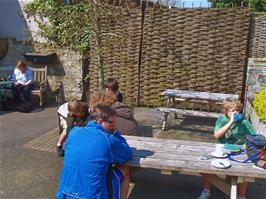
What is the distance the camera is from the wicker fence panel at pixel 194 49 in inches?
313

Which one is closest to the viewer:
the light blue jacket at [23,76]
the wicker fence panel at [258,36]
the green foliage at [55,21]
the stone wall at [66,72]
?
the wicker fence panel at [258,36]

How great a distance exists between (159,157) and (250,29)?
5.57 metres

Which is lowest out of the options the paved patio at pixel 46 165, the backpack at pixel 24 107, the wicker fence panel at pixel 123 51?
the paved patio at pixel 46 165

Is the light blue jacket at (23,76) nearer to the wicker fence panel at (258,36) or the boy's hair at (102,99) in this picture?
the boy's hair at (102,99)

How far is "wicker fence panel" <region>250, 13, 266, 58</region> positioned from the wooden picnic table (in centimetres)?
487

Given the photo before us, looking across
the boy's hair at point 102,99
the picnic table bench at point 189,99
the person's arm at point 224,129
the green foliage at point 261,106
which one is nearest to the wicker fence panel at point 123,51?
the picnic table bench at point 189,99

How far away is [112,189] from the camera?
307 centimetres

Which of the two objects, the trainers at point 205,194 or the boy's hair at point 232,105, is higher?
the boy's hair at point 232,105

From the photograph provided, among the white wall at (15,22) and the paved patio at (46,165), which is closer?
the paved patio at (46,165)

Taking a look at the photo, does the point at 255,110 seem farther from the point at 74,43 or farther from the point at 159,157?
the point at 74,43

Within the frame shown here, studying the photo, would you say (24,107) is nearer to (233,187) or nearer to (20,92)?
(20,92)

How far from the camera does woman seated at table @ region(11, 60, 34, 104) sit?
847 cm

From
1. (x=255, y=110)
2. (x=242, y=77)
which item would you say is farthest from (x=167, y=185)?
(x=242, y=77)

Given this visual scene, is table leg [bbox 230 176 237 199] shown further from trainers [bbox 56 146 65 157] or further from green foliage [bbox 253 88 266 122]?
trainers [bbox 56 146 65 157]
